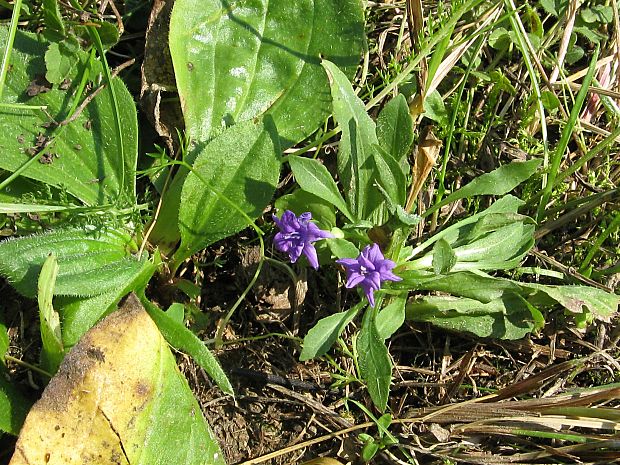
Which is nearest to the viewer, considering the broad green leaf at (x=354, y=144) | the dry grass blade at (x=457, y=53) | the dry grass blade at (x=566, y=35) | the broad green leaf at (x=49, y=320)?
the broad green leaf at (x=49, y=320)

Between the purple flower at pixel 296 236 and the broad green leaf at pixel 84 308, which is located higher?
the purple flower at pixel 296 236

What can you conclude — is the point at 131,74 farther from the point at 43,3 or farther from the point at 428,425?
the point at 428,425

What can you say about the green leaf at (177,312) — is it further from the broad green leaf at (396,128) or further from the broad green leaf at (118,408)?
the broad green leaf at (396,128)

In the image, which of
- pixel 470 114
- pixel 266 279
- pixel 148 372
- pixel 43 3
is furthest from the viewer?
pixel 470 114

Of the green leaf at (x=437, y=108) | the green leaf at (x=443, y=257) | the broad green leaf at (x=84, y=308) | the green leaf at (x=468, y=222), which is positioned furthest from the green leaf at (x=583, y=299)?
the broad green leaf at (x=84, y=308)

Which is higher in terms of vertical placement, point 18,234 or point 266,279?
point 18,234

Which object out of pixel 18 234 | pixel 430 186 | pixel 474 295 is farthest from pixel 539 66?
pixel 18 234
